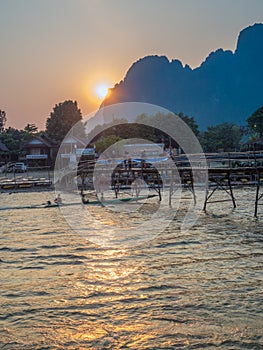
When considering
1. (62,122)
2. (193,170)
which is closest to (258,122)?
(62,122)

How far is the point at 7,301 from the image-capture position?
11.9ft

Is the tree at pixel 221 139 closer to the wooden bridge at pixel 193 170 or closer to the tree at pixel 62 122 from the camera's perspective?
the tree at pixel 62 122

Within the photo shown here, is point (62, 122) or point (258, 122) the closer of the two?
point (258, 122)

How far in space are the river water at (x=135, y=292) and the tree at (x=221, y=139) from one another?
51.2 meters

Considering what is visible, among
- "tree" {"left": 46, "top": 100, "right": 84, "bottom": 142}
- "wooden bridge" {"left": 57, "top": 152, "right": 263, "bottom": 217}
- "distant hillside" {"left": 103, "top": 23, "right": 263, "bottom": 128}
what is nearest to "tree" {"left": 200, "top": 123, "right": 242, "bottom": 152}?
"tree" {"left": 46, "top": 100, "right": 84, "bottom": 142}

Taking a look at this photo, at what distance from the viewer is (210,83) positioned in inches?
7126

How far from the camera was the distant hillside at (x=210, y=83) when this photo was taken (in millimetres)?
171375

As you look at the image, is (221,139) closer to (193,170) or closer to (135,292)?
(193,170)

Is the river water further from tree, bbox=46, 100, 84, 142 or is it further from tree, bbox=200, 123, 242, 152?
tree, bbox=46, 100, 84, 142

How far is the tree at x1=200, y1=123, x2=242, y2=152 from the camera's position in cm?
5661

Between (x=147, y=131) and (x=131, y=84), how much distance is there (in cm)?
12257

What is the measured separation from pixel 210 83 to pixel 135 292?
611ft

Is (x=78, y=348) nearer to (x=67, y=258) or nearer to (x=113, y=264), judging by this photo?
(x=113, y=264)

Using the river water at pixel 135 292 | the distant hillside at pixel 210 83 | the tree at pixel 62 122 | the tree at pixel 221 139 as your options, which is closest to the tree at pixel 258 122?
the tree at pixel 221 139
